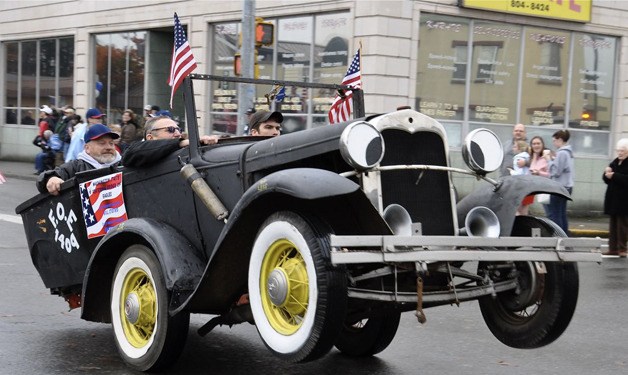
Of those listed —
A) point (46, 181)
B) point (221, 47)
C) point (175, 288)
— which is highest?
point (221, 47)

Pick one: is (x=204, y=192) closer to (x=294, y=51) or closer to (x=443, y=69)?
(x=443, y=69)

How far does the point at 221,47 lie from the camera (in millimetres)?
22203

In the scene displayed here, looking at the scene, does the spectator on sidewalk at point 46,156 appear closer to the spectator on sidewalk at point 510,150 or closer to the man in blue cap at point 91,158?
the spectator on sidewalk at point 510,150

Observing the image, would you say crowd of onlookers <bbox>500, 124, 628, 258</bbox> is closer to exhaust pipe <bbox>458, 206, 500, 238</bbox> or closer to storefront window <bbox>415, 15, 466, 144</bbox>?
storefront window <bbox>415, 15, 466, 144</bbox>

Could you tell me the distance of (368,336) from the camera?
6.26 m

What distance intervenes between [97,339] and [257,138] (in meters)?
1.92

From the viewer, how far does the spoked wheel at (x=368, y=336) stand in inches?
246

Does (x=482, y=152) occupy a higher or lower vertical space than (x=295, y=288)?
higher

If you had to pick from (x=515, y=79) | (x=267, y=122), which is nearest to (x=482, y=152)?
(x=267, y=122)

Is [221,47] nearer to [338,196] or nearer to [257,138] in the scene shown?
[257,138]

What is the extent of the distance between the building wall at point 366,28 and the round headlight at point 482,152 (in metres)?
8.55

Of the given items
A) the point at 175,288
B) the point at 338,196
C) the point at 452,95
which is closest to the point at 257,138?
the point at 175,288

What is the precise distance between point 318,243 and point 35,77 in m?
27.6

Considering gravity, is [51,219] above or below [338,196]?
below
